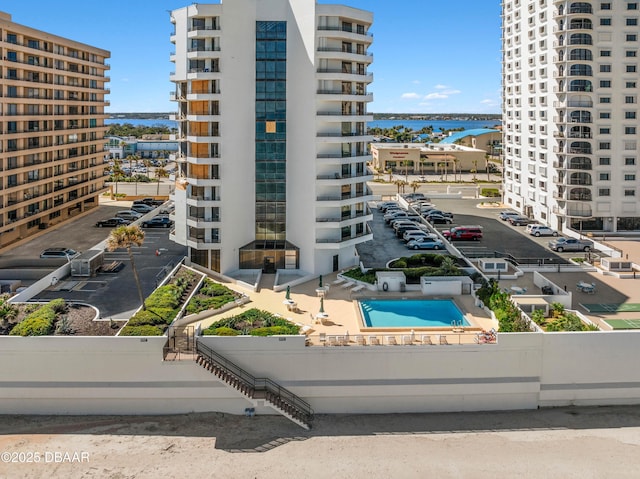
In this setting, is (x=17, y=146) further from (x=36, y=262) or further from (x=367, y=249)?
(x=367, y=249)

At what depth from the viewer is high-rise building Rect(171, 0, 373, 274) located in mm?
43312

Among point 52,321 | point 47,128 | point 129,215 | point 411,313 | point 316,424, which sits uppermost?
point 47,128

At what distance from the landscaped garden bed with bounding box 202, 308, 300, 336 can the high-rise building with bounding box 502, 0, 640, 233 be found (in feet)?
150

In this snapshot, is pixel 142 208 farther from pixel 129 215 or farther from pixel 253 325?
pixel 253 325

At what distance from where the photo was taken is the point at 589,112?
65.9m

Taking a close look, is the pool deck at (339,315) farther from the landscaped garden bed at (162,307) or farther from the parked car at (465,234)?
the parked car at (465,234)

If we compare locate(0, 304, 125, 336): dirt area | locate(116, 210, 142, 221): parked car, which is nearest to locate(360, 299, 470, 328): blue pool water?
locate(0, 304, 125, 336): dirt area

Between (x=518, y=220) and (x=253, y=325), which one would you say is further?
(x=518, y=220)

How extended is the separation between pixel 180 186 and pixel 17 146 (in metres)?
25.0

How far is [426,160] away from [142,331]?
101811 mm

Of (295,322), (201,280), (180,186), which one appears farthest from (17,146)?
(295,322)

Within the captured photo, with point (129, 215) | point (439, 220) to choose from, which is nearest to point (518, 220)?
point (439, 220)

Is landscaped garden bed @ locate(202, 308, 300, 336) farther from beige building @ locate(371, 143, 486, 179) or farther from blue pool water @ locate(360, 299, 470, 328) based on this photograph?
beige building @ locate(371, 143, 486, 179)

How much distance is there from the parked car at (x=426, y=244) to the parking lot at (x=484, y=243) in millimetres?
836
